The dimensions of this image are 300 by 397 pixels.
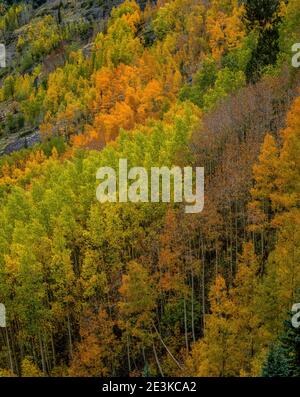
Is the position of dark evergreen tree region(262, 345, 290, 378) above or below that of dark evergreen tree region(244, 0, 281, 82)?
below

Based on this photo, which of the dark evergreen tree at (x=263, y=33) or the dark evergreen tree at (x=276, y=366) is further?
the dark evergreen tree at (x=263, y=33)

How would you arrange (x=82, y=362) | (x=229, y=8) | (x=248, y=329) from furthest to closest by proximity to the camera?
(x=229, y=8) → (x=82, y=362) → (x=248, y=329)

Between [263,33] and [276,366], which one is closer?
[276,366]

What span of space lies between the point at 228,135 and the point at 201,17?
83249 millimetres

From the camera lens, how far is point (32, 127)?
154125 mm

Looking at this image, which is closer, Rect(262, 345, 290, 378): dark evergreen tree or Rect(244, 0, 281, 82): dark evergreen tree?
Rect(262, 345, 290, 378): dark evergreen tree

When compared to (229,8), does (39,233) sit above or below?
below

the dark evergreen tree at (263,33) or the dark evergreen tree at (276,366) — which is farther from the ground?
the dark evergreen tree at (263,33)

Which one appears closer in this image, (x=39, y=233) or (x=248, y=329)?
(x=248, y=329)

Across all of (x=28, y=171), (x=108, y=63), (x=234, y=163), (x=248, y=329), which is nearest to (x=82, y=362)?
(x=248, y=329)

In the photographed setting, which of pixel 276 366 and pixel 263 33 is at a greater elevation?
pixel 263 33

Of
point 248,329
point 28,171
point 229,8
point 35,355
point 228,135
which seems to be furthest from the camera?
point 229,8

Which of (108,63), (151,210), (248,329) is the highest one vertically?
(108,63)

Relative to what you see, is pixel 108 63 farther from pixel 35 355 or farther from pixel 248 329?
pixel 248 329
